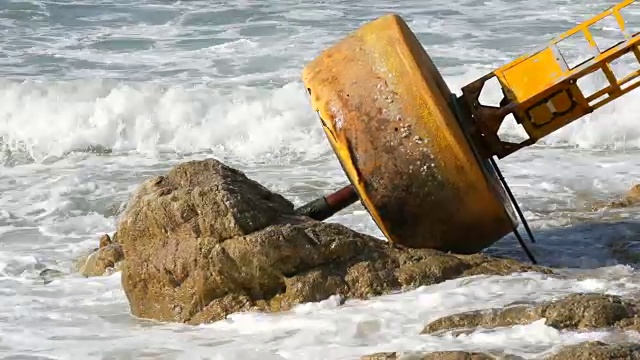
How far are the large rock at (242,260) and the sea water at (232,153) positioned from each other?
0.35 feet

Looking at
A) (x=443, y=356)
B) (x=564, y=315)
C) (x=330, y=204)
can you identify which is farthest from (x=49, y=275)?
(x=564, y=315)

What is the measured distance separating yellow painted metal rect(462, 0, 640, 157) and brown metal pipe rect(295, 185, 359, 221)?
0.75 meters

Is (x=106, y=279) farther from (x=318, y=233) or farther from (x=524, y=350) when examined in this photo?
(x=524, y=350)

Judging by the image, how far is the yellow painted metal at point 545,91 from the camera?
5.04 meters

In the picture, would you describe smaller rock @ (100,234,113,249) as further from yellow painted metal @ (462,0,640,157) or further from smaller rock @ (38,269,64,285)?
yellow painted metal @ (462,0,640,157)

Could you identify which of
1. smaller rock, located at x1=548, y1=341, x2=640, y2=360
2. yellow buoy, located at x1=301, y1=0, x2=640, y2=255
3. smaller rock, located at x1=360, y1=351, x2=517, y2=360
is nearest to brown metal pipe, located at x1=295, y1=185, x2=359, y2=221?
yellow buoy, located at x1=301, y1=0, x2=640, y2=255

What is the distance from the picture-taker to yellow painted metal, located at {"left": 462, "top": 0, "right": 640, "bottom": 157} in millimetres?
5043

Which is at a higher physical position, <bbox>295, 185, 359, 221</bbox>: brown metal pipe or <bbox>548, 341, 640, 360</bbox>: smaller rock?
<bbox>295, 185, 359, 221</bbox>: brown metal pipe

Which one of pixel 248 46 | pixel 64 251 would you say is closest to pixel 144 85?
pixel 248 46

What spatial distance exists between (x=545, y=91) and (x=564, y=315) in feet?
5.20

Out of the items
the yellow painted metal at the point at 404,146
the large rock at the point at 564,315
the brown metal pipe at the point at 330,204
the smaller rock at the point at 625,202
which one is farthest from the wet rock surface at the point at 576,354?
the smaller rock at the point at 625,202

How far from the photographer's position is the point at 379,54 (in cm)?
503

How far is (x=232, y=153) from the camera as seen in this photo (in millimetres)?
10438

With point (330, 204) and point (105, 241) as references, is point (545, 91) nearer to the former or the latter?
point (330, 204)
